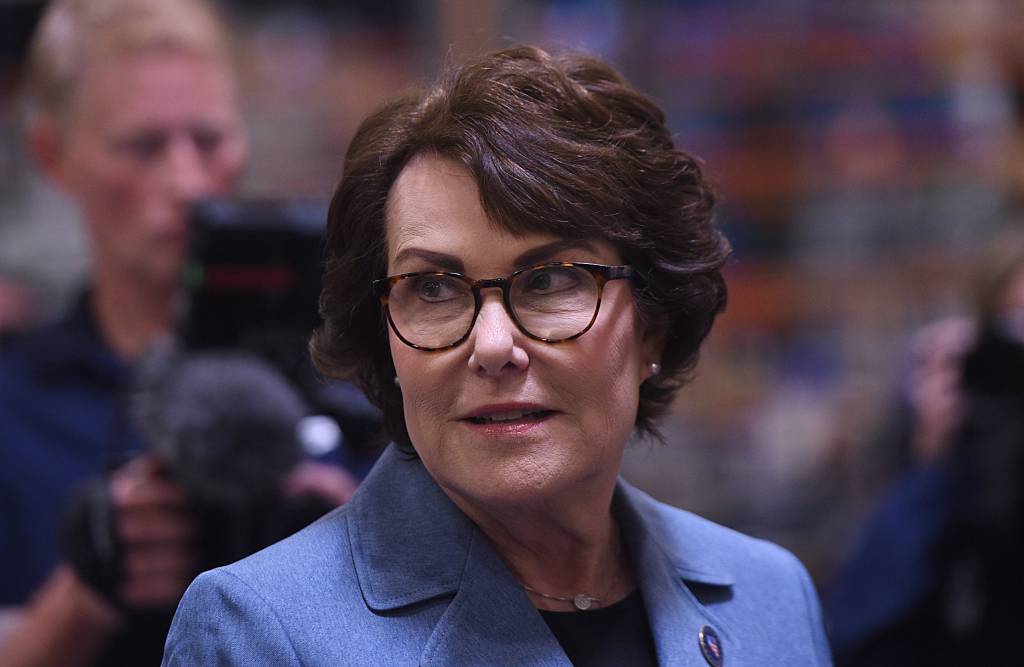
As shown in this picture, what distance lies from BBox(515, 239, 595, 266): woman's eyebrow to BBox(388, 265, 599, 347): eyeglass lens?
0.03 feet

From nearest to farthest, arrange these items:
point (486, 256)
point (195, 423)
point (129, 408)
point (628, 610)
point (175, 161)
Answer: point (486, 256) < point (628, 610) < point (195, 423) < point (129, 408) < point (175, 161)

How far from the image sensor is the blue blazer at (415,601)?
51.5 inches

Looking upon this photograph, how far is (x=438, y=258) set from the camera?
137 cm

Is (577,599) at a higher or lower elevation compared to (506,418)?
lower

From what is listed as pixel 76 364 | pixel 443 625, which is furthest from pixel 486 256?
pixel 76 364

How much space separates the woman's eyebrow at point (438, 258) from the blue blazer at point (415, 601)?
253 mm

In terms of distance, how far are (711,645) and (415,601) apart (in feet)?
1.16

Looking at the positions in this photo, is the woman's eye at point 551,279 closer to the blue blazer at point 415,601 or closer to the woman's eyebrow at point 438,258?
the woman's eyebrow at point 438,258

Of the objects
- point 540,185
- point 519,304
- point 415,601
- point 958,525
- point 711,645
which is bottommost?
point 958,525

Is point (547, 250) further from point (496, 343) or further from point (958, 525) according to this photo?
point (958, 525)

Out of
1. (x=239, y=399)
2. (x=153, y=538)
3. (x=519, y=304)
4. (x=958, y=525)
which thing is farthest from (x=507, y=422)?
(x=958, y=525)

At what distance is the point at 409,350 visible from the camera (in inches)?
55.0

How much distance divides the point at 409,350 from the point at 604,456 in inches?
9.0

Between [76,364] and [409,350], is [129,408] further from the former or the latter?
[409,350]
